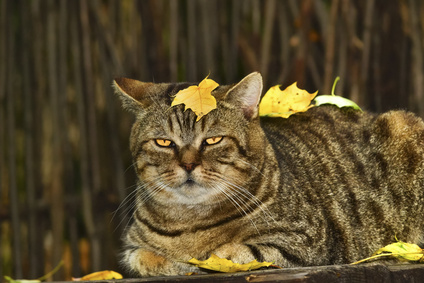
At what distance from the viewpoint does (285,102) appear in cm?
317

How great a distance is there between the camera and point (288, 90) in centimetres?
313

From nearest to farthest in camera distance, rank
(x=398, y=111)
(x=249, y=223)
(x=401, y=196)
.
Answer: (x=249, y=223)
(x=401, y=196)
(x=398, y=111)

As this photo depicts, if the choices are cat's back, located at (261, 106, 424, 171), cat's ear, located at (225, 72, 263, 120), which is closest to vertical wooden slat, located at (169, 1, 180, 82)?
cat's back, located at (261, 106, 424, 171)

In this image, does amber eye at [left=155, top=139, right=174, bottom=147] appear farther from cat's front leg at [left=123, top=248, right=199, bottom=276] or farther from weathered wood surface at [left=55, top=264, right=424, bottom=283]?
weathered wood surface at [left=55, top=264, right=424, bottom=283]

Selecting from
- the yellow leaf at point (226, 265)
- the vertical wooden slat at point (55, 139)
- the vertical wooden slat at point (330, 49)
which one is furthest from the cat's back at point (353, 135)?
the vertical wooden slat at point (55, 139)

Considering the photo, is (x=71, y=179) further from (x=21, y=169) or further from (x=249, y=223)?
(x=249, y=223)

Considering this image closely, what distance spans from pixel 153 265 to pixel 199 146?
503 mm

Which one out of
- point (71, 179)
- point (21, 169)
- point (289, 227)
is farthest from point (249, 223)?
point (21, 169)

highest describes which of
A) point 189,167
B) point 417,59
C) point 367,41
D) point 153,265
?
point 367,41

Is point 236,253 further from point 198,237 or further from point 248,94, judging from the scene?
point 248,94

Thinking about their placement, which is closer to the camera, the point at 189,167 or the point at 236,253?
the point at 236,253

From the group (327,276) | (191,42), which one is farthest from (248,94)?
(191,42)

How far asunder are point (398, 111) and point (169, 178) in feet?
4.23

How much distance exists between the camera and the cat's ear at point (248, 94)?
8.89ft
